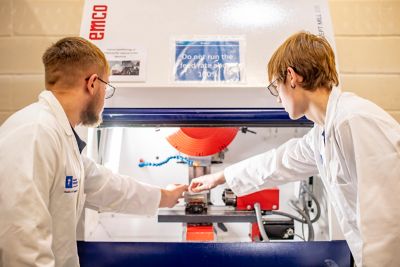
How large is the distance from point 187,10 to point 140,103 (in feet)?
1.36

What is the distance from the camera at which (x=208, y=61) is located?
1283 mm

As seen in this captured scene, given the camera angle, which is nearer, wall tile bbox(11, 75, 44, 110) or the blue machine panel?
the blue machine panel

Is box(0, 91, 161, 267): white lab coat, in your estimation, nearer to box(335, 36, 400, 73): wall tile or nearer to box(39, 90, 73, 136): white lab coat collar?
box(39, 90, 73, 136): white lab coat collar

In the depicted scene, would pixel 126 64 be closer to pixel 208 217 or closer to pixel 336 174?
pixel 208 217

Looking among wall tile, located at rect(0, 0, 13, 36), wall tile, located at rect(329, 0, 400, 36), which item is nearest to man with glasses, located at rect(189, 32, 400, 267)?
wall tile, located at rect(329, 0, 400, 36)

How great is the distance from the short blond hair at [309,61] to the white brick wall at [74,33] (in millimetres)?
697

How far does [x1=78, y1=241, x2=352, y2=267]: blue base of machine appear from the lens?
123 centimetres

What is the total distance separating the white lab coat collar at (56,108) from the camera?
3.41 feet

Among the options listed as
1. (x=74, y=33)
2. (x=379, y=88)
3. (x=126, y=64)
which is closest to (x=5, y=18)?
(x=74, y=33)

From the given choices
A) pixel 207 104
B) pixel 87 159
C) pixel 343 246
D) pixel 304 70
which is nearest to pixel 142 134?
pixel 87 159

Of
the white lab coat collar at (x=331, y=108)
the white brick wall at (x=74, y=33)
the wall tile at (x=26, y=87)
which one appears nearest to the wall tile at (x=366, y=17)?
the white brick wall at (x=74, y=33)

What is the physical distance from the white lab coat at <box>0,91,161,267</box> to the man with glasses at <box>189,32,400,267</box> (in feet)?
1.98

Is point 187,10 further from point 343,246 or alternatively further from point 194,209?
point 343,246

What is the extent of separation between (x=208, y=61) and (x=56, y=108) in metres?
0.55
